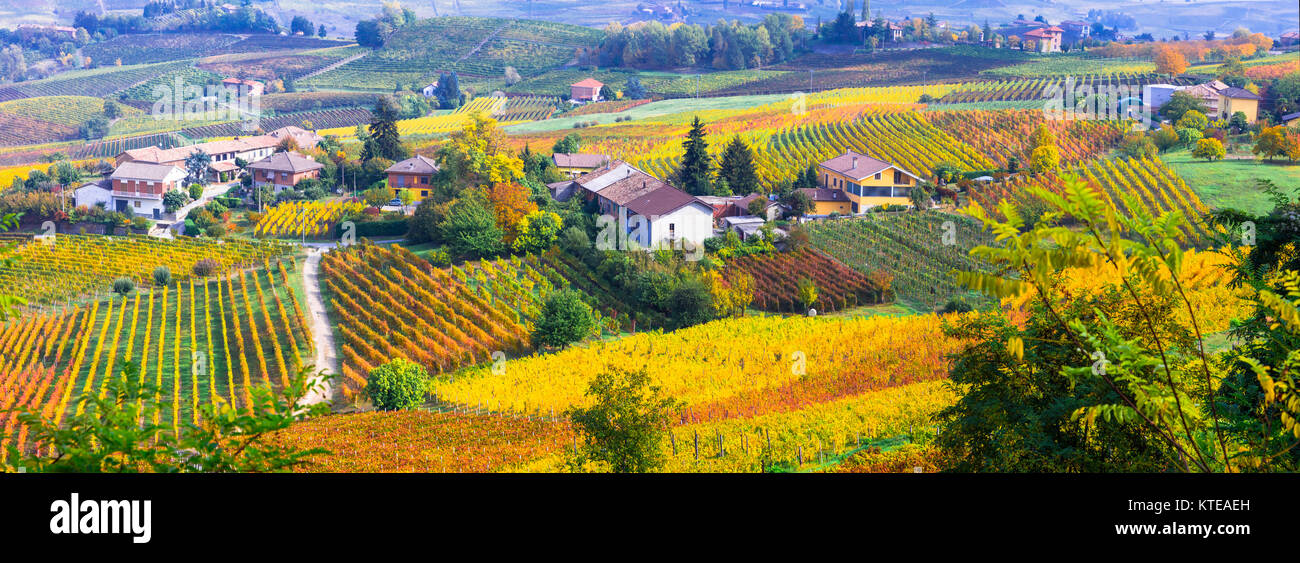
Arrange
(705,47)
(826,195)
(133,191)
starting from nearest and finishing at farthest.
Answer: (826,195) → (133,191) → (705,47)

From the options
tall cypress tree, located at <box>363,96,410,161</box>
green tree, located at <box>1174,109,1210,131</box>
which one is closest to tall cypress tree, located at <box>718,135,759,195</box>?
tall cypress tree, located at <box>363,96,410,161</box>

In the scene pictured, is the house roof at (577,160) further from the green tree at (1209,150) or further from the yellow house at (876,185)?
the green tree at (1209,150)

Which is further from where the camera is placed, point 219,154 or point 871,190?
point 219,154

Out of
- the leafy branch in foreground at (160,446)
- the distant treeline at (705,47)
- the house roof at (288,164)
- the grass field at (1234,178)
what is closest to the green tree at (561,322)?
the leafy branch in foreground at (160,446)

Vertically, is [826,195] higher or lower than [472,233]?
higher

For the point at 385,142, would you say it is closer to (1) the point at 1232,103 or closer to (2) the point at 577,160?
(2) the point at 577,160

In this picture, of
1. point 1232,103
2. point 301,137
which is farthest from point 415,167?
point 1232,103
